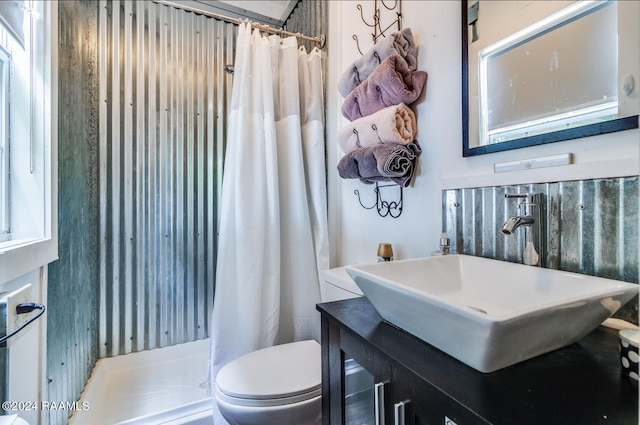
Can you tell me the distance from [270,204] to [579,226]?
126cm

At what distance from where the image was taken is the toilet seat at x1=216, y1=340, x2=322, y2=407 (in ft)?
3.25

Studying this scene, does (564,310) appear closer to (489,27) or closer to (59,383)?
(489,27)

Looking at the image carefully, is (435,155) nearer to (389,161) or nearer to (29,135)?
(389,161)

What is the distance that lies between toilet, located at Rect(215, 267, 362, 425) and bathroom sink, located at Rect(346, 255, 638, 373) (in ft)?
1.53

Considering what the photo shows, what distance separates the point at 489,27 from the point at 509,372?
99 centimetres

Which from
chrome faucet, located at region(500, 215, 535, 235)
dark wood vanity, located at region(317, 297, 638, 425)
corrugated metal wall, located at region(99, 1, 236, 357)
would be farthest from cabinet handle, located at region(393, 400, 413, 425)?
corrugated metal wall, located at region(99, 1, 236, 357)

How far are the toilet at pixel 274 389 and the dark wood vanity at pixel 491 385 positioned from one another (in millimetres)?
505

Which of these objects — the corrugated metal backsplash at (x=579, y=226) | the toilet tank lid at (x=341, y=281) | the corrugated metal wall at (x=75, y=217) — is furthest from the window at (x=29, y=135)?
the corrugated metal backsplash at (x=579, y=226)

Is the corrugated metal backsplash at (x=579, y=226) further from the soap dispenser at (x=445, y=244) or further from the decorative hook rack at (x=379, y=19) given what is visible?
the decorative hook rack at (x=379, y=19)

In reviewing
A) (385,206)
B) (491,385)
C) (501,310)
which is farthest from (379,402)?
(385,206)

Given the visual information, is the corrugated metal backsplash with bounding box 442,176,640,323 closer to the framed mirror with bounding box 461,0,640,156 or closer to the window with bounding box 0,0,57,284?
the framed mirror with bounding box 461,0,640,156

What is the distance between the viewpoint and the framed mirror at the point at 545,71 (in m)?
0.63

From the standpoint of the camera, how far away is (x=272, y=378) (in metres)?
1.09

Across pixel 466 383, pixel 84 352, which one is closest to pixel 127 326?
pixel 84 352
